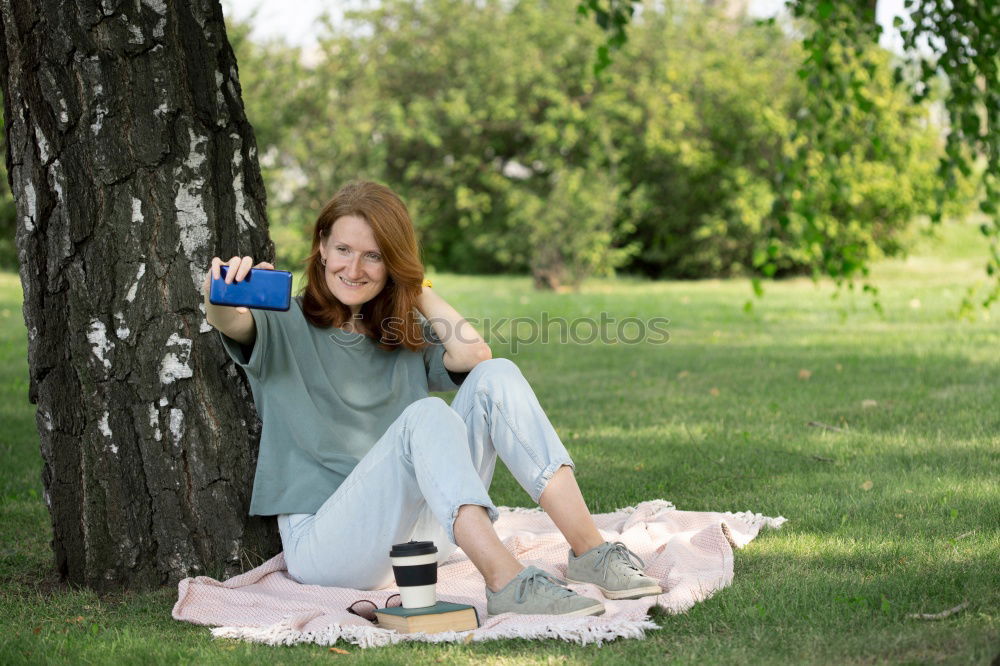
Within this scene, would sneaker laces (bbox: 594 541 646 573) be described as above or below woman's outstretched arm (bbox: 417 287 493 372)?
below

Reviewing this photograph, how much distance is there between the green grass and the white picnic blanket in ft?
0.16

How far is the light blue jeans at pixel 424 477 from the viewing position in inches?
106

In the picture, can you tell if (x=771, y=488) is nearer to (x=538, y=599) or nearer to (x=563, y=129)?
(x=538, y=599)

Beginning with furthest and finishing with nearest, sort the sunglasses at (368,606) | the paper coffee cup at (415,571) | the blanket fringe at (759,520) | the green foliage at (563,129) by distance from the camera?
the green foliage at (563,129), the blanket fringe at (759,520), the sunglasses at (368,606), the paper coffee cup at (415,571)

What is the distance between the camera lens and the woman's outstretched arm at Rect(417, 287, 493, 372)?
124 inches

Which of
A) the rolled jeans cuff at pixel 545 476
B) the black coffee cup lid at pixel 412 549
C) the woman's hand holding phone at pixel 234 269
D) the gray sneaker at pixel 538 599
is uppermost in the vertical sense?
Answer: the woman's hand holding phone at pixel 234 269

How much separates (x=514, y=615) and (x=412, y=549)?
0.30 m

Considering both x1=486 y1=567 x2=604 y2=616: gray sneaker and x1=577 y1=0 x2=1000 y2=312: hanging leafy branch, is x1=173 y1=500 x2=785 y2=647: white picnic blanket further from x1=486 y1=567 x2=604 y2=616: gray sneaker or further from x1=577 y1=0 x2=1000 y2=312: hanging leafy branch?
x1=577 y1=0 x2=1000 y2=312: hanging leafy branch

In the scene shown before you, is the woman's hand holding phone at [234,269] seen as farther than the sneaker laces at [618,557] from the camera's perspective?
No

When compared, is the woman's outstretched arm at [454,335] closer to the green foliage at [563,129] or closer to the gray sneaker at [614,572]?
the gray sneaker at [614,572]

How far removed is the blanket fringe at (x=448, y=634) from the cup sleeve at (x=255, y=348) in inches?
27.5

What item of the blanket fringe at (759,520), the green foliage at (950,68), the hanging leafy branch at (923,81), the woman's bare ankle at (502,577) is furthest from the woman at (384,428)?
the green foliage at (950,68)

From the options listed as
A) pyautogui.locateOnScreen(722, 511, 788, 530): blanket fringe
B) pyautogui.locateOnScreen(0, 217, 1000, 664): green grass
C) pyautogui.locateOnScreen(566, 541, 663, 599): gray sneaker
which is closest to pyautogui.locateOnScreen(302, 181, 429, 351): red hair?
pyautogui.locateOnScreen(566, 541, 663, 599): gray sneaker

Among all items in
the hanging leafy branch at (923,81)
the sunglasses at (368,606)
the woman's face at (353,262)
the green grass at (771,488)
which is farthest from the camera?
the hanging leafy branch at (923,81)
